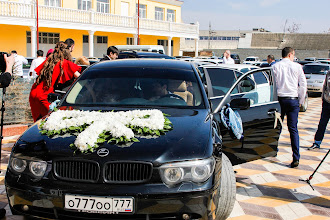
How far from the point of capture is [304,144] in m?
8.69

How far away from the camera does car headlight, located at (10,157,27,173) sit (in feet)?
10.5

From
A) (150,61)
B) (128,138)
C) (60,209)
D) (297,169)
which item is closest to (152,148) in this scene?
(128,138)

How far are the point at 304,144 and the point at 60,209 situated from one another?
6864 mm

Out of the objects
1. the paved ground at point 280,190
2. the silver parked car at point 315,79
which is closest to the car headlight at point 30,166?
the paved ground at point 280,190

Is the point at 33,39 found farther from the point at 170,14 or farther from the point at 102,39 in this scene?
the point at 170,14

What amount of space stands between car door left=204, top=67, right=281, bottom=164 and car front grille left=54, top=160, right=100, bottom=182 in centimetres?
212

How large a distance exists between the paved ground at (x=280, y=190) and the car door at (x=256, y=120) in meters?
0.50

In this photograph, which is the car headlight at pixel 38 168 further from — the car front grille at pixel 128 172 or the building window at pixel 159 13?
the building window at pixel 159 13

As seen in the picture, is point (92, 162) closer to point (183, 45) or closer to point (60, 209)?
point (60, 209)

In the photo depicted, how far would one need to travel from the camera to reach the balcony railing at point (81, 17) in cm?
2698

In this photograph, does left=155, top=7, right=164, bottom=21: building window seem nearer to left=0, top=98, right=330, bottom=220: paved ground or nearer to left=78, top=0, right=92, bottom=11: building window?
left=78, top=0, right=92, bottom=11: building window

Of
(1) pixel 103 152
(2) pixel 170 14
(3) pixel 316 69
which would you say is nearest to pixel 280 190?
(1) pixel 103 152

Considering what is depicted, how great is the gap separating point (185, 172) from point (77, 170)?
0.84 metres

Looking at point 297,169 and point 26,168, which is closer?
point 26,168
